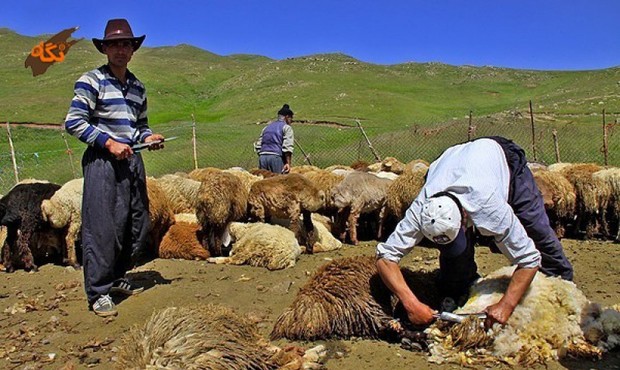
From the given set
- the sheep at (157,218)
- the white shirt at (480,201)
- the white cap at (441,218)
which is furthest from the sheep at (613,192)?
the sheep at (157,218)

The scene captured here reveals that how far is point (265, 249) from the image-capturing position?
24.0ft

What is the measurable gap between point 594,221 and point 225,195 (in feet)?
20.5

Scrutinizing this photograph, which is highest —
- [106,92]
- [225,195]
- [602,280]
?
[106,92]

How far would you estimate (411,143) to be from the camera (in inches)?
843

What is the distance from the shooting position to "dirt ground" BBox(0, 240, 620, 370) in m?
4.31

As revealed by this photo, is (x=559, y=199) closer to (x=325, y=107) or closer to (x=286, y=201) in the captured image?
(x=286, y=201)

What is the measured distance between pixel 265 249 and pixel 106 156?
2678mm

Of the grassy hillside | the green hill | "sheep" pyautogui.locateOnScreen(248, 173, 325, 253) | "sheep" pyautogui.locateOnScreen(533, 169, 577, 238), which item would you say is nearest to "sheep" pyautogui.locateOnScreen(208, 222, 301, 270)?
"sheep" pyautogui.locateOnScreen(248, 173, 325, 253)

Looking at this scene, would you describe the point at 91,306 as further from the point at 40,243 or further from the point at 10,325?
the point at 40,243

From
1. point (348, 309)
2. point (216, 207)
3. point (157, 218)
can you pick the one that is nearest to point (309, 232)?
point (216, 207)

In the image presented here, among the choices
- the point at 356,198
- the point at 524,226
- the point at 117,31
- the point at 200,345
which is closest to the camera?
the point at 200,345

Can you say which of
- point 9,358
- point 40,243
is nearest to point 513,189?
point 9,358

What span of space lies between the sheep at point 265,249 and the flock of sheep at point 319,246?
0.05 ft

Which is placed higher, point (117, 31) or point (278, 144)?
point (117, 31)
